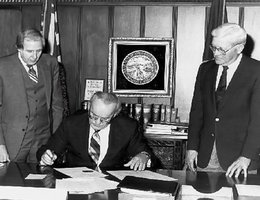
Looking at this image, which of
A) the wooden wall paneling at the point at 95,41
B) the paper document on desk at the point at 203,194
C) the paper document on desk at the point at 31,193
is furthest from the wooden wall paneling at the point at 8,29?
the paper document on desk at the point at 203,194

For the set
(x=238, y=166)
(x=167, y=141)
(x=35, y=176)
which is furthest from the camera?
(x=167, y=141)

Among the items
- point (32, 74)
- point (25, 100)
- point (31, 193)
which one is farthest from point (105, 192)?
point (32, 74)

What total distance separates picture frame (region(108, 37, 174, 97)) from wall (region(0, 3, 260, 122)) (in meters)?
0.09

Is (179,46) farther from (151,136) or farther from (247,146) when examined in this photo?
(247,146)

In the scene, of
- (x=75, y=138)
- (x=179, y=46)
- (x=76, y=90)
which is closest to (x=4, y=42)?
(x=76, y=90)

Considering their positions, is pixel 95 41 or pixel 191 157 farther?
pixel 95 41

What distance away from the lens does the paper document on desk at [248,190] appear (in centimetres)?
242

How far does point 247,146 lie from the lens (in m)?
2.95

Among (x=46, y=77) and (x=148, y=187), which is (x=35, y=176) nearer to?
(x=148, y=187)

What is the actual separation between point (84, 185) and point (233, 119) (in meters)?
1.12

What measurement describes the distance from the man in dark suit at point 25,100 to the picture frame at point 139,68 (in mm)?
1682

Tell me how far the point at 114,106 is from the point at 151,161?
1.52 ft

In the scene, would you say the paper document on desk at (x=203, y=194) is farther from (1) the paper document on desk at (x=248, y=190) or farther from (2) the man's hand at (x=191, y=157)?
(2) the man's hand at (x=191, y=157)

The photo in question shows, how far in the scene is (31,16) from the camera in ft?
18.4
